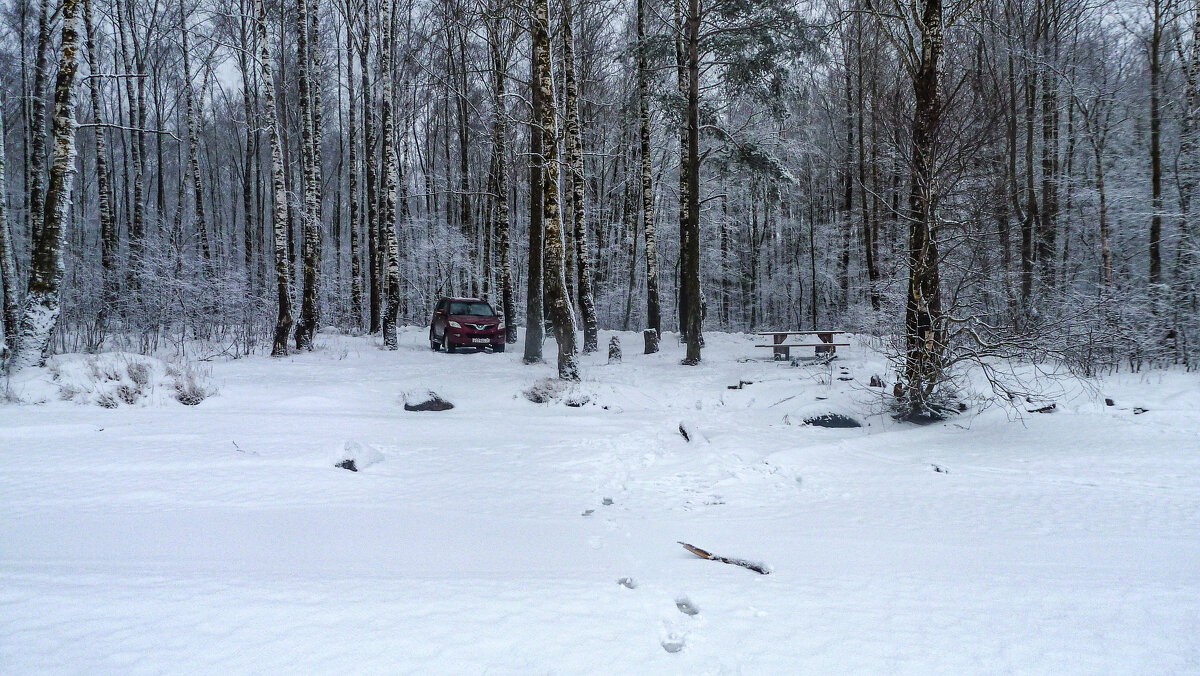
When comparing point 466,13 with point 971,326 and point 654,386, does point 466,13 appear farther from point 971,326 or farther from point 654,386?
point 971,326

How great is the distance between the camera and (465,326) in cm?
1622

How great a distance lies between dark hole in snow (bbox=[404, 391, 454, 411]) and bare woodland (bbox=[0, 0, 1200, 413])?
311cm

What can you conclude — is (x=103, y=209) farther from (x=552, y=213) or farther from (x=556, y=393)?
(x=556, y=393)

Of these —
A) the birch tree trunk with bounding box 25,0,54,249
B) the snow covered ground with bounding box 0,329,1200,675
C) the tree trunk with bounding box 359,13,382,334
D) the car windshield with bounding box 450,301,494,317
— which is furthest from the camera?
the tree trunk with bounding box 359,13,382,334

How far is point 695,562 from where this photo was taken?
338 centimetres

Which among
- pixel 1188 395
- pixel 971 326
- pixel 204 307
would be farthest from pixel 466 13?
pixel 1188 395

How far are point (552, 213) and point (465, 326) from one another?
6.40 meters

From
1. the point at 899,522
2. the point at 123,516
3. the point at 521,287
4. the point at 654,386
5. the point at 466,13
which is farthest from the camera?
the point at 521,287

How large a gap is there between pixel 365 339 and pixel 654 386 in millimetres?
11419

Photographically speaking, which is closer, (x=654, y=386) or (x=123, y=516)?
→ (x=123, y=516)

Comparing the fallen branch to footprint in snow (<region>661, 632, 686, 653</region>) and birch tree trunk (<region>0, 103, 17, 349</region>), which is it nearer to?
footprint in snow (<region>661, 632, 686, 653</region>)

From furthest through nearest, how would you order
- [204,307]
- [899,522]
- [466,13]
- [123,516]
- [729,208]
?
[729,208]
[204,307]
[466,13]
[899,522]
[123,516]

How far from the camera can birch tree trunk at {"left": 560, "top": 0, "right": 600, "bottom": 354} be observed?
48.3 feet

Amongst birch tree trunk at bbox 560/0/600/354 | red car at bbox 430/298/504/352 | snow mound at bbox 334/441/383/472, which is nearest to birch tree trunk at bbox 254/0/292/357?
red car at bbox 430/298/504/352
